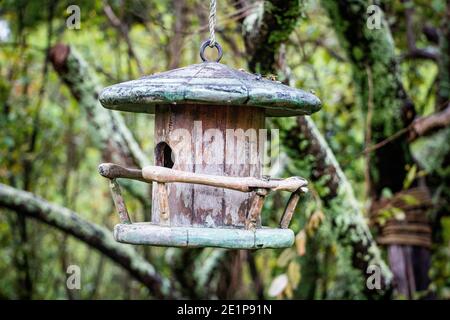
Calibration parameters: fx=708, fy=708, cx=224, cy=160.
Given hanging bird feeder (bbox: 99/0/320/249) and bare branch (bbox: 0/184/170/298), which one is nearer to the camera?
hanging bird feeder (bbox: 99/0/320/249)

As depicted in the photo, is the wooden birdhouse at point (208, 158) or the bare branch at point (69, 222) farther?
the bare branch at point (69, 222)

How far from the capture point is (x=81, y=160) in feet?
25.5

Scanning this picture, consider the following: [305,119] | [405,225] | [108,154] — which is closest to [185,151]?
[305,119]

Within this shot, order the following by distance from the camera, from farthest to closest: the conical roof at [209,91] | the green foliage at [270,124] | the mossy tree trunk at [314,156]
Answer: the green foliage at [270,124] < the mossy tree trunk at [314,156] < the conical roof at [209,91]

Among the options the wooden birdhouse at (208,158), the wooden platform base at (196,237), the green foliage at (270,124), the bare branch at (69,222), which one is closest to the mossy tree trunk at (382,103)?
the green foliage at (270,124)

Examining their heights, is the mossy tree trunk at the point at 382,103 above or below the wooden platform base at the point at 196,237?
above

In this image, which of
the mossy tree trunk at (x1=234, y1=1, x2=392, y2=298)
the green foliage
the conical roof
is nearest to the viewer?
the conical roof

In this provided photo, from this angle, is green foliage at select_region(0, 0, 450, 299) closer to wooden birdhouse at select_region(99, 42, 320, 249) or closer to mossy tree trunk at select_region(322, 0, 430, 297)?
mossy tree trunk at select_region(322, 0, 430, 297)

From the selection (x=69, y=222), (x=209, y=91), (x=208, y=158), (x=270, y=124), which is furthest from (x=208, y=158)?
(x=69, y=222)

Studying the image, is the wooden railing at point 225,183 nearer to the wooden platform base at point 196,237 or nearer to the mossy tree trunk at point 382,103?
the wooden platform base at point 196,237

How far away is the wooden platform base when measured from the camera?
2365 millimetres

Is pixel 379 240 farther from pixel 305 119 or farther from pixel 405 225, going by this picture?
pixel 305 119

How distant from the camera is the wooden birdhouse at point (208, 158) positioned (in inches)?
93.5

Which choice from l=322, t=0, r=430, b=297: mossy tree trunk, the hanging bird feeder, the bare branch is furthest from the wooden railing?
the bare branch
